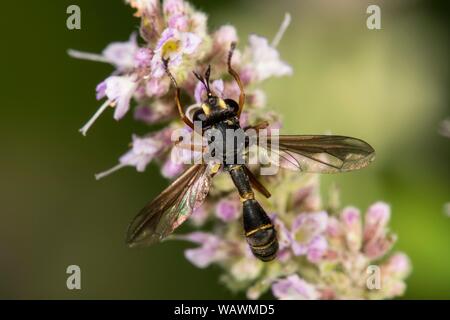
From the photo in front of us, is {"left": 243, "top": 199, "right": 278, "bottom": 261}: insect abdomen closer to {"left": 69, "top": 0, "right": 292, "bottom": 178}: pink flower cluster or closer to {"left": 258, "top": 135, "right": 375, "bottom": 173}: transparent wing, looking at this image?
{"left": 258, "top": 135, "right": 375, "bottom": 173}: transparent wing

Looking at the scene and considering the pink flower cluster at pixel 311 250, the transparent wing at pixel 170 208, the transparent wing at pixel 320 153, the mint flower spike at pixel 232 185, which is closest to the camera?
the transparent wing at pixel 170 208

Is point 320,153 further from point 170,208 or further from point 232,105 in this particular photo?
point 170,208

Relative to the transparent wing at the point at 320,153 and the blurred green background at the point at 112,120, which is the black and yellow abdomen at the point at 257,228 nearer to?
the transparent wing at the point at 320,153

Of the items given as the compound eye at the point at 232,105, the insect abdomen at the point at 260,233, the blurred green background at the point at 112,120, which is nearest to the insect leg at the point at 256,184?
the insect abdomen at the point at 260,233

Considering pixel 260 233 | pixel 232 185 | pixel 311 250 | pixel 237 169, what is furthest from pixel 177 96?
pixel 311 250

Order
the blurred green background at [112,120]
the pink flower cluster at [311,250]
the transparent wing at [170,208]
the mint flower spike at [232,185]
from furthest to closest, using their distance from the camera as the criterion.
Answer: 1. the blurred green background at [112,120]
2. the pink flower cluster at [311,250]
3. the mint flower spike at [232,185]
4. the transparent wing at [170,208]

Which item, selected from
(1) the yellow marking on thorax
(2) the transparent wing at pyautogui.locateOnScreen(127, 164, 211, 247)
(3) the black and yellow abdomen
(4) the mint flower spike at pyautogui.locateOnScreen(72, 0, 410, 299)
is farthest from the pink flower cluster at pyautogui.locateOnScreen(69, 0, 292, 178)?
(1) the yellow marking on thorax
